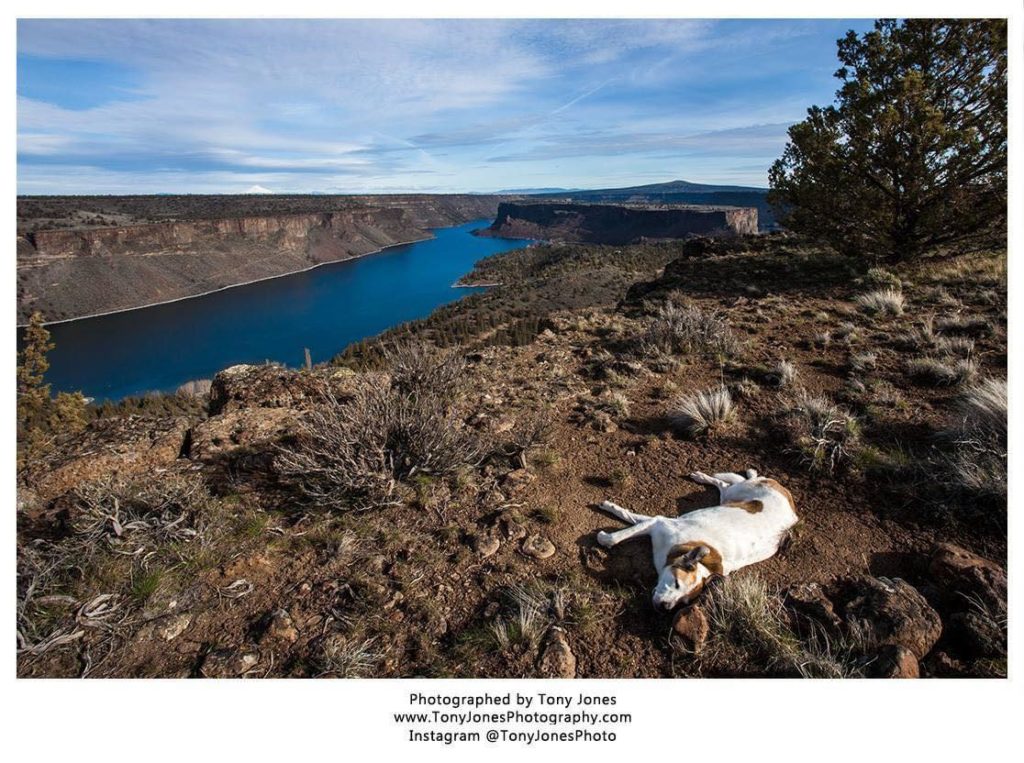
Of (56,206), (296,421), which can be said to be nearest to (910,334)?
(296,421)

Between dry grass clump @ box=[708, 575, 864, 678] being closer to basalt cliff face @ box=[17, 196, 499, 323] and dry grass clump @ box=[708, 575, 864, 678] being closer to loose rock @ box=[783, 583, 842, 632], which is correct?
loose rock @ box=[783, 583, 842, 632]

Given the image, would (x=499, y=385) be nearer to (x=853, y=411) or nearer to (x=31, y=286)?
(x=853, y=411)

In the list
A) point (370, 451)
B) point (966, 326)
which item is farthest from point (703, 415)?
point (966, 326)

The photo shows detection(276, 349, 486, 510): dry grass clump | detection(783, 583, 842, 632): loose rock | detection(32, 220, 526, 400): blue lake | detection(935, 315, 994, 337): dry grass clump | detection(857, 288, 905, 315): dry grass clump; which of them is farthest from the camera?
detection(32, 220, 526, 400): blue lake

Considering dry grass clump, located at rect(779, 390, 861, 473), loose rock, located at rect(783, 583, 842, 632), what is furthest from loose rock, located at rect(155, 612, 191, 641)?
dry grass clump, located at rect(779, 390, 861, 473)

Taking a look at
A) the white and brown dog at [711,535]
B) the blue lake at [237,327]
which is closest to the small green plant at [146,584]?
the white and brown dog at [711,535]

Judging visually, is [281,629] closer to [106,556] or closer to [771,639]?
[106,556]
